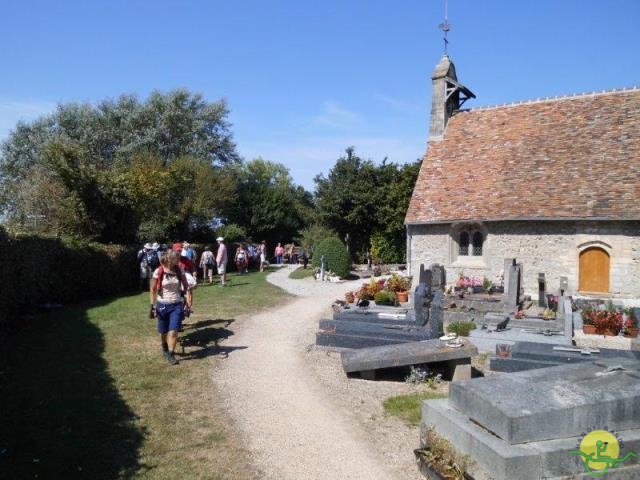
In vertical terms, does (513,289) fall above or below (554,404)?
above

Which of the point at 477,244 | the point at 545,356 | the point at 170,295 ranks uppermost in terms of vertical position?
the point at 477,244

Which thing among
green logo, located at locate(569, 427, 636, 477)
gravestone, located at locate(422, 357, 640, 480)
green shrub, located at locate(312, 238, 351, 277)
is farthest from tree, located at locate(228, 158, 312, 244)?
green logo, located at locate(569, 427, 636, 477)

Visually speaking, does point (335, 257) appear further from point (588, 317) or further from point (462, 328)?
point (588, 317)

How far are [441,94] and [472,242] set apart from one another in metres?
7.55

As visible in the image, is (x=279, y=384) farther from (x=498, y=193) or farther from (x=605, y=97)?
(x=605, y=97)

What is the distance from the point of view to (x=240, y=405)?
6.68 m

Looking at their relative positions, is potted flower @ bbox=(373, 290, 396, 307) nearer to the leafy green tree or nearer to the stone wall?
the stone wall

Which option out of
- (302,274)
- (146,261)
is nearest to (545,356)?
(146,261)

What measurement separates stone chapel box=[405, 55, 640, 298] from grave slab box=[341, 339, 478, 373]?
10678 mm

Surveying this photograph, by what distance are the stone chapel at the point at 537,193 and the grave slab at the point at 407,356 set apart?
10.7m

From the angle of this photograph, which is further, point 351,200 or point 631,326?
point 351,200

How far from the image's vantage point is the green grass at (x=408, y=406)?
6425mm

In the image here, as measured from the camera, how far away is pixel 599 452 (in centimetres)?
414

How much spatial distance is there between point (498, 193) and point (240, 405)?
14713 mm
